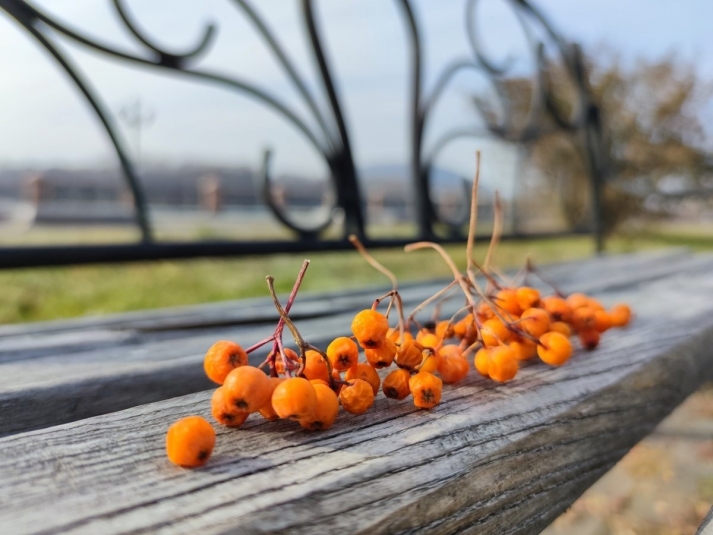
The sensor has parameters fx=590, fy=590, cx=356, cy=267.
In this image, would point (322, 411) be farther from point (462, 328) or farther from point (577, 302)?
point (577, 302)

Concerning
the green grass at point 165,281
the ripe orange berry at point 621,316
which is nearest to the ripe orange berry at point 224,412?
the ripe orange berry at point 621,316

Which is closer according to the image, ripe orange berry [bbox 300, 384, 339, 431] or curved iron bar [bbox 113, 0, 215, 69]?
ripe orange berry [bbox 300, 384, 339, 431]

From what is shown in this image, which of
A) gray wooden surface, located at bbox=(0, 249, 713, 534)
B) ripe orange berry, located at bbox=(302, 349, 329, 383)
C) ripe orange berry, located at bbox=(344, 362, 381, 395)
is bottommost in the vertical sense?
gray wooden surface, located at bbox=(0, 249, 713, 534)

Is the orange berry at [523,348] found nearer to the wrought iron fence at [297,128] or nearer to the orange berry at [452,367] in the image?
the orange berry at [452,367]

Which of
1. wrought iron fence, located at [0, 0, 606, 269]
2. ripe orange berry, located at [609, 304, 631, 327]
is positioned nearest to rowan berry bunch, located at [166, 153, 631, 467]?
ripe orange berry, located at [609, 304, 631, 327]

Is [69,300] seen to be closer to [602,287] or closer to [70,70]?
[70,70]

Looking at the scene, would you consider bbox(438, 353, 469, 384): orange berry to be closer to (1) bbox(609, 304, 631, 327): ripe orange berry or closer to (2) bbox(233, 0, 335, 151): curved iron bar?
(1) bbox(609, 304, 631, 327): ripe orange berry

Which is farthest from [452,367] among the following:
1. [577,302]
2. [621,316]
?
[621,316]
